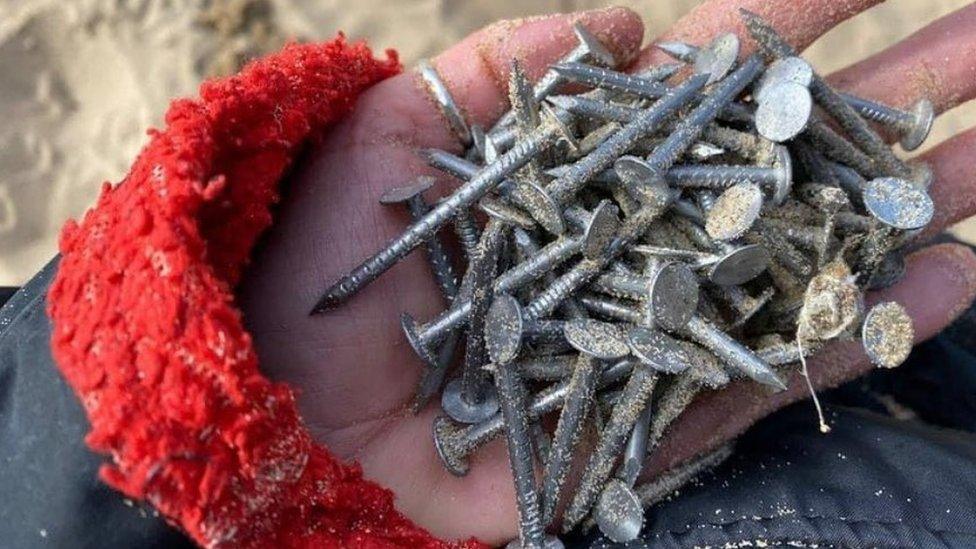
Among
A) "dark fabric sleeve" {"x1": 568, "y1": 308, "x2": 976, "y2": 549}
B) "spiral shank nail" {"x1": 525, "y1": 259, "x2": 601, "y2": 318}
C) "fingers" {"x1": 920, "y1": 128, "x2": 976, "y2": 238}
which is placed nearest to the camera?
"dark fabric sleeve" {"x1": 568, "y1": 308, "x2": 976, "y2": 549}

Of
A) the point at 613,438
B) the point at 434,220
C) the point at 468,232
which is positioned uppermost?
the point at 434,220

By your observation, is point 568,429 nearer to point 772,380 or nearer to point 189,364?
point 772,380

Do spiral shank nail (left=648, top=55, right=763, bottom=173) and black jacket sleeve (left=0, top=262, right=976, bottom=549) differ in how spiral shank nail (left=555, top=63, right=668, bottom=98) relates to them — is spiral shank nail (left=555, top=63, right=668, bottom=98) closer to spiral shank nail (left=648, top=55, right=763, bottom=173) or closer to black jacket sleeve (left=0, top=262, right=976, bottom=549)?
spiral shank nail (left=648, top=55, right=763, bottom=173)

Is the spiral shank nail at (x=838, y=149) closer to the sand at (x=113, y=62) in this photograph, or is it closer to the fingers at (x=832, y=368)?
the fingers at (x=832, y=368)

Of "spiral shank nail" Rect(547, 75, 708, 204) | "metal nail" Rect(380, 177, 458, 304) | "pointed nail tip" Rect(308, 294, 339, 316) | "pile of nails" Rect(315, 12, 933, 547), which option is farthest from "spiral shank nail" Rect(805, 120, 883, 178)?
"pointed nail tip" Rect(308, 294, 339, 316)

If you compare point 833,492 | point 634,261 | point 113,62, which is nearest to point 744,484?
point 833,492

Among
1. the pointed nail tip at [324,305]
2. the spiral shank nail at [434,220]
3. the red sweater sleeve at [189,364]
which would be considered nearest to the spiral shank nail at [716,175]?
the spiral shank nail at [434,220]

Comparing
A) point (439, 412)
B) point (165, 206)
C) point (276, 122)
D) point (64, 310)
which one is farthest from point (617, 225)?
point (64, 310)

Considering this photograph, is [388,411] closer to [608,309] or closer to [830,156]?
[608,309]
